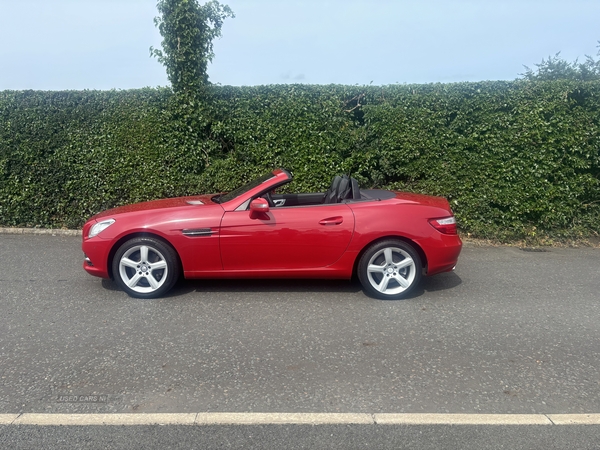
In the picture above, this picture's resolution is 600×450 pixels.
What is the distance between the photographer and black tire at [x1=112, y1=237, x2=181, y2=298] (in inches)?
180

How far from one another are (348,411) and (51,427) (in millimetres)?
1769

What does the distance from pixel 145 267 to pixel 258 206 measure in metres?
1.35

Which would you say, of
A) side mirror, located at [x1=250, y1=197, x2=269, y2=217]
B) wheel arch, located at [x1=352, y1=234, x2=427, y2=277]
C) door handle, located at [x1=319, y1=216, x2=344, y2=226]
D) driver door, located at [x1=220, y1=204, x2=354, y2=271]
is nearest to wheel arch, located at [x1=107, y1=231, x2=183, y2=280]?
driver door, located at [x1=220, y1=204, x2=354, y2=271]

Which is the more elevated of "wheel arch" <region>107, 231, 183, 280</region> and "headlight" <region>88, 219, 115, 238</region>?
"headlight" <region>88, 219, 115, 238</region>

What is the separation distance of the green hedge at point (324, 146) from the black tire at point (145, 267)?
3.21 meters

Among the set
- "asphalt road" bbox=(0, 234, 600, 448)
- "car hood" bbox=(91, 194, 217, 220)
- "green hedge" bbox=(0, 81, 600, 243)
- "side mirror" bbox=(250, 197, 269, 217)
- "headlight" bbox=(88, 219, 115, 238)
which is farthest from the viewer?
"green hedge" bbox=(0, 81, 600, 243)

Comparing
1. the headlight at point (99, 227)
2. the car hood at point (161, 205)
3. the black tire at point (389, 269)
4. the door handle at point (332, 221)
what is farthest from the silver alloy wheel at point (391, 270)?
the headlight at point (99, 227)

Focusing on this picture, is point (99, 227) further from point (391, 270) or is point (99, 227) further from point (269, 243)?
point (391, 270)

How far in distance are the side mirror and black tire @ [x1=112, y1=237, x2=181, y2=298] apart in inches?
36.8

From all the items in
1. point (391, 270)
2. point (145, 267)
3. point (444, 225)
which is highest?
point (444, 225)

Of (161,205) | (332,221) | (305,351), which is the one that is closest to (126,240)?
(161,205)

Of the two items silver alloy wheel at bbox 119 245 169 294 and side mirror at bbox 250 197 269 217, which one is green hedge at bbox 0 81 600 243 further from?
silver alloy wheel at bbox 119 245 169 294

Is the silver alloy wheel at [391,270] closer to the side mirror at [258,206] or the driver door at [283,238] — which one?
the driver door at [283,238]

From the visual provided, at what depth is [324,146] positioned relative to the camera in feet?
24.7
